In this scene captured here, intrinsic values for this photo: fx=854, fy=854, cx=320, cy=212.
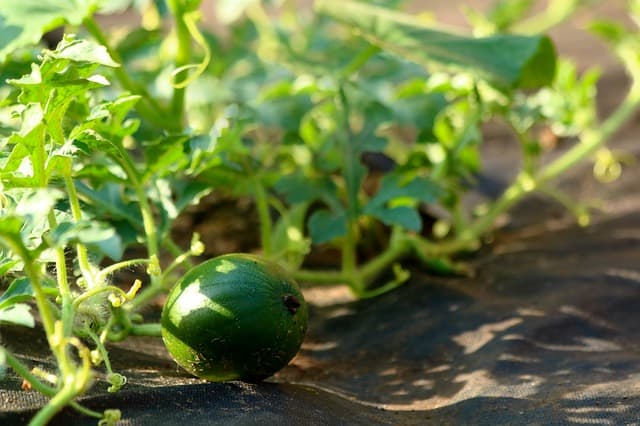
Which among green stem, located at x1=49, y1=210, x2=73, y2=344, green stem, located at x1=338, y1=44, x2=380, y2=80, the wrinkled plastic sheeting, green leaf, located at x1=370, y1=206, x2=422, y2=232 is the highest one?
green stem, located at x1=338, y1=44, x2=380, y2=80

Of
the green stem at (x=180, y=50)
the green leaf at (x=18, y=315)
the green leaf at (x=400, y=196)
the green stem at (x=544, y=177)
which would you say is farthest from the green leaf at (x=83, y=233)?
the green stem at (x=544, y=177)

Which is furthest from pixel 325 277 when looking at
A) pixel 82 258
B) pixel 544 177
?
pixel 82 258

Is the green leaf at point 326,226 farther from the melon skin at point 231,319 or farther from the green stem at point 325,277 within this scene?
the melon skin at point 231,319

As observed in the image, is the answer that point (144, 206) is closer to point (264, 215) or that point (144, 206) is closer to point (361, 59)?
point (264, 215)

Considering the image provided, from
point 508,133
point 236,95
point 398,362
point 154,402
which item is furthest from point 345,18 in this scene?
point 508,133

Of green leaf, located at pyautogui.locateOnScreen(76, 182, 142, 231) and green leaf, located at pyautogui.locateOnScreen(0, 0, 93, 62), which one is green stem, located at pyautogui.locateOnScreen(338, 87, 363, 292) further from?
green leaf, located at pyautogui.locateOnScreen(0, 0, 93, 62)

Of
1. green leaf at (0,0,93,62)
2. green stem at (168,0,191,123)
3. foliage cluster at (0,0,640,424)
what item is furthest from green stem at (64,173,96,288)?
green stem at (168,0,191,123)
